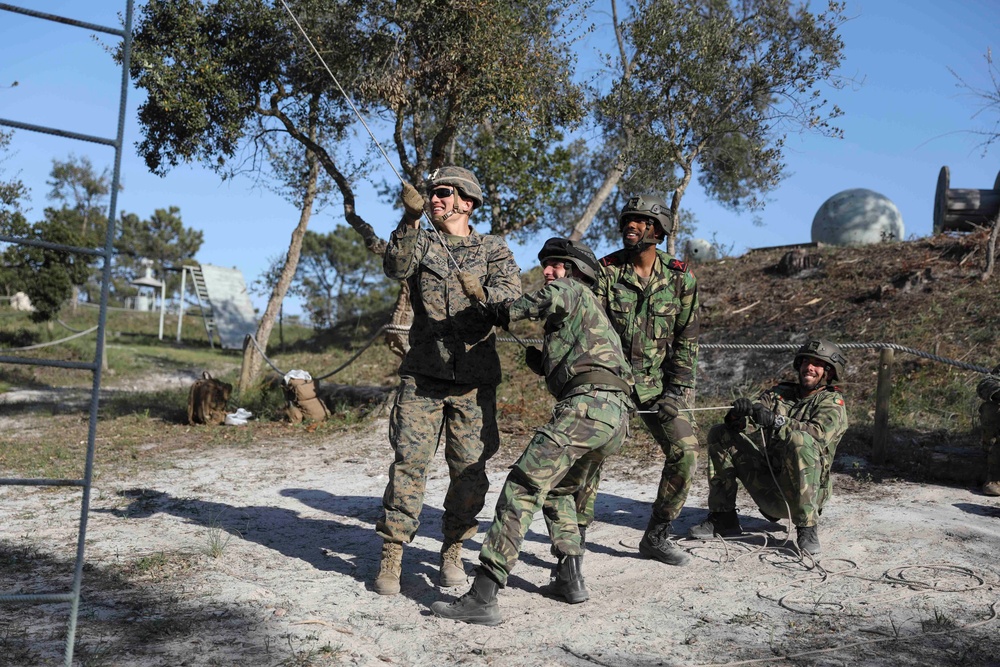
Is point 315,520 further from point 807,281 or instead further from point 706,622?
point 807,281

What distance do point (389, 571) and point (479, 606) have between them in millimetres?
734

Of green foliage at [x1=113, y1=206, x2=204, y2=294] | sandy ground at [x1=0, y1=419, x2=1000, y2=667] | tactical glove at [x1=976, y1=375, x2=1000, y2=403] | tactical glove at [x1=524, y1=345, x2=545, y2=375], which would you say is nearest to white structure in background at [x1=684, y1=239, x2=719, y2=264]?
tactical glove at [x1=976, y1=375, x2=1000, y2=403]

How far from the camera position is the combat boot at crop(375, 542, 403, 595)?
4906 mm

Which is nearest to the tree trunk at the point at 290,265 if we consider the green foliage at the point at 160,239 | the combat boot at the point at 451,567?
the combat boot at the point at 451,567

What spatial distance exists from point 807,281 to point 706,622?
1134 cm

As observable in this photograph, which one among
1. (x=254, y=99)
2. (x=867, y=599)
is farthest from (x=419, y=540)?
(x=254, y=99)

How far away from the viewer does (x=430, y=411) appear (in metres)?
4.93

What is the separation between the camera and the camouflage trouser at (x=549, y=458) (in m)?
4.41

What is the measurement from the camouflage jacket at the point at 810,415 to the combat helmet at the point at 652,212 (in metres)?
1.46

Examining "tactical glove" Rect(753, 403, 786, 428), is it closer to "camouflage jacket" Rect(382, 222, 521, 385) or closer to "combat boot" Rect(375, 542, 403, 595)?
"camouflage jacket" Rect(382, 222, 521, 385)

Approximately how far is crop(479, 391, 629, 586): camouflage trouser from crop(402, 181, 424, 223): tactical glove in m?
1.30

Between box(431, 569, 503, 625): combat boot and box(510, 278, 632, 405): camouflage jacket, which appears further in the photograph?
box(510, 278, 632, 405): camouflage jacket

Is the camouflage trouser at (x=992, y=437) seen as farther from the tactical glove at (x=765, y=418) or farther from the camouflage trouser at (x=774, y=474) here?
the tactical glove at (x=765, y=418)

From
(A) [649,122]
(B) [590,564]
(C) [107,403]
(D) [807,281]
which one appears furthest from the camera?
(D) [807,281]
